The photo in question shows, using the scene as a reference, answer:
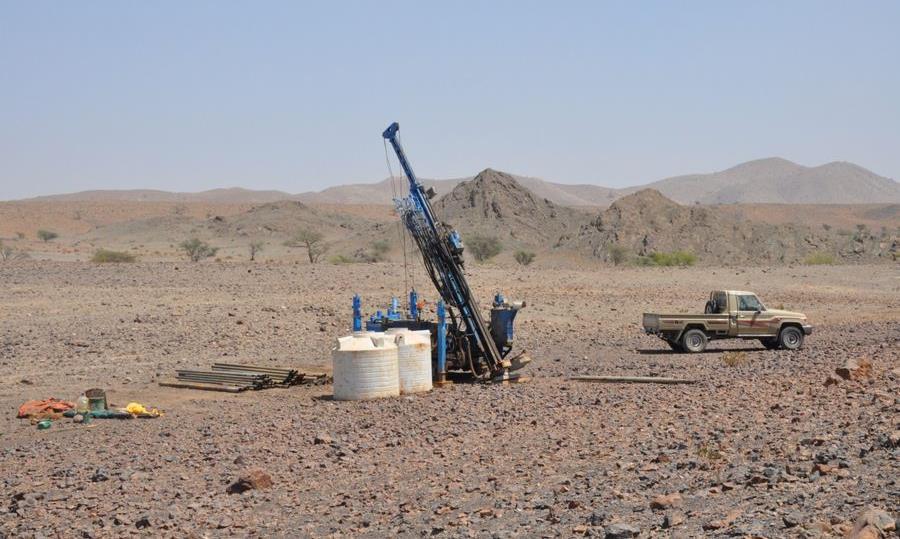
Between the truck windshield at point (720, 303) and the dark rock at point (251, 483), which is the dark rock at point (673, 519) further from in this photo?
the truck windshield at point (720, 303)

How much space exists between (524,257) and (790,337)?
3241 centimetres

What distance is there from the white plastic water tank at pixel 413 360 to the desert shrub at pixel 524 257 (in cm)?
3839

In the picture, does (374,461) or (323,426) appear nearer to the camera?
(374,461)

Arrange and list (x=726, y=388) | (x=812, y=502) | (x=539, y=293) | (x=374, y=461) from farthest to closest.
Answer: (x=539, y=293) < (x=726, y=388) < (x=374, y=461) < (x=812, y=502)

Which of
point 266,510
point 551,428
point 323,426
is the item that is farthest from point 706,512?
point 323,426

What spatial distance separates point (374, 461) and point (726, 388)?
637cm

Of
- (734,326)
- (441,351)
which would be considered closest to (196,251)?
(734,326)

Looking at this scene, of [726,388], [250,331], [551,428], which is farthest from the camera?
[250,331]

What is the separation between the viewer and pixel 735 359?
72.6 feet

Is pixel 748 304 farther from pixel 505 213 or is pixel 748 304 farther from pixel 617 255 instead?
pixel 505 213

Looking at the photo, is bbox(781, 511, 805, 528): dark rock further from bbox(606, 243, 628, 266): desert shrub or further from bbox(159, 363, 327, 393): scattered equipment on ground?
bbox(606, 243, 628, 266): desert shrub

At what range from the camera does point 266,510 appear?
443 inches

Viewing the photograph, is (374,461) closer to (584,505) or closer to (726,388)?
(584,505)

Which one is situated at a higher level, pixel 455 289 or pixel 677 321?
pixel 455 289
